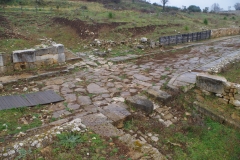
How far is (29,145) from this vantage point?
357 centimetres

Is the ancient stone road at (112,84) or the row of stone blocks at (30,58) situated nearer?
the ancient stone road at (112,84)

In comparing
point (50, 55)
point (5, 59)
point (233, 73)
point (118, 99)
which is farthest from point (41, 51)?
point (233, 73)

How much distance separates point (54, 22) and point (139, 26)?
6.43 meters

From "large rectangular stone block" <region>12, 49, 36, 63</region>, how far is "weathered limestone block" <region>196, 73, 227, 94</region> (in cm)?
552

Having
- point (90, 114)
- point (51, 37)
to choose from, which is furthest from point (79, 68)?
point (51, 37)

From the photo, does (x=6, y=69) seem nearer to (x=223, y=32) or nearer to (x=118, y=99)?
(x=118, y=99)

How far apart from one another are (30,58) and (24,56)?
0.21 metres

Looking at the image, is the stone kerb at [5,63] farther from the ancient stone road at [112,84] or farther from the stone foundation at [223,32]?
the stone foundation at [223,32]

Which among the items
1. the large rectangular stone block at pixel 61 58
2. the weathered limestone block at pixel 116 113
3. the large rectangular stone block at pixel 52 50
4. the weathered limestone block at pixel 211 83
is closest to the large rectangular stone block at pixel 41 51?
the large rectangular stone block at pixel 52 50

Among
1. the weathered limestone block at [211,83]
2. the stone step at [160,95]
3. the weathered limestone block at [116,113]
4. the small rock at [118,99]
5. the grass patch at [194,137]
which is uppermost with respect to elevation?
the weathered limestone block at [211,83]

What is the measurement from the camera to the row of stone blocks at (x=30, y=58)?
7.36m

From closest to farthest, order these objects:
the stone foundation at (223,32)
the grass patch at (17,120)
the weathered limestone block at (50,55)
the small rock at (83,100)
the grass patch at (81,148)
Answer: the grass patch at (81,148) < the grass patch at (17,120) < the small rock at (83,100) < the weathered limestone block at (50,55) < the stone foundation at (223,32)

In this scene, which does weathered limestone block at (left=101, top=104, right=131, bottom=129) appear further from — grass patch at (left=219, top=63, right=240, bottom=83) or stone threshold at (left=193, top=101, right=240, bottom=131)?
grass patch at (left=219, top=63, right=240, bottom=83)

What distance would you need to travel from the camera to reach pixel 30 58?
7.76m
